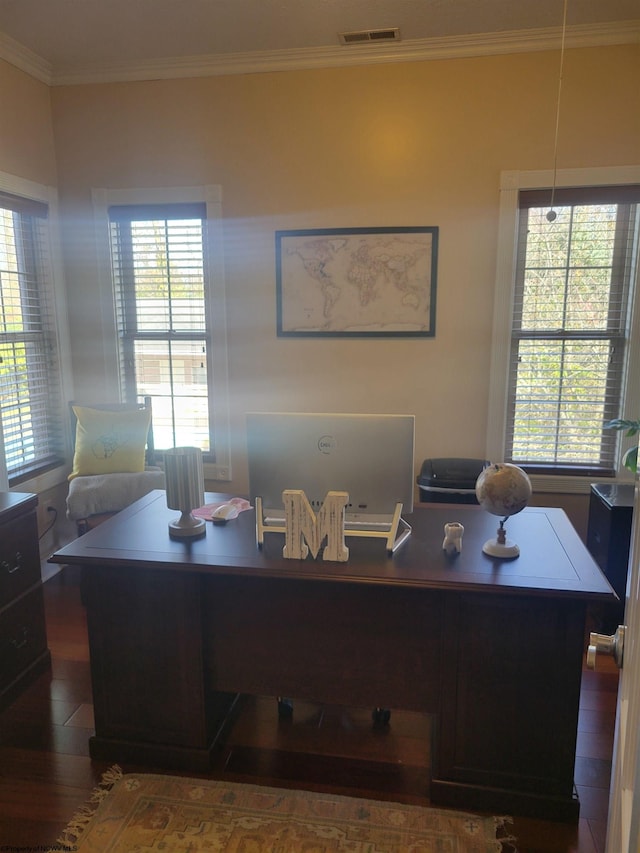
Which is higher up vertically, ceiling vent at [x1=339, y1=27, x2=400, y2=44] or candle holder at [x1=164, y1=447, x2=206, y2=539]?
ceiling vent at [x1=339, y1=27, x2=400, y2=44]

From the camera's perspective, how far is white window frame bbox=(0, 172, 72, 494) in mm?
3580

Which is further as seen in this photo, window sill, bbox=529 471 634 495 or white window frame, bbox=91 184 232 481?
white window frame, bbox=91 184 232 481

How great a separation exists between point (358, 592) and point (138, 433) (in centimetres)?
214

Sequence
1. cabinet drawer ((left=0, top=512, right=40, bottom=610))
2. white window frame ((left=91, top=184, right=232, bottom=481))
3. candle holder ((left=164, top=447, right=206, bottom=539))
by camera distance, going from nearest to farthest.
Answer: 1. candle holder ((left=164, top=447, right=206, bottom=539))
2. cabinet drawer ((left=0, top=512, right=40, bottom=610))
3. white window frame ((left=91, top=184, right=232, bottom=481))

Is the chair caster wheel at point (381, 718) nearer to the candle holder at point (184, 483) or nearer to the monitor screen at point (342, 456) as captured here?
the monitor screen at point (342, 456)

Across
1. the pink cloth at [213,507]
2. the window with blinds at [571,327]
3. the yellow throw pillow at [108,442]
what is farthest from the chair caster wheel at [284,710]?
the window with blinds at [571,327]

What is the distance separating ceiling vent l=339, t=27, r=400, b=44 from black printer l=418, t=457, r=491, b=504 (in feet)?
7.80

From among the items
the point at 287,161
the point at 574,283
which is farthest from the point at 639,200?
the point at 287,161

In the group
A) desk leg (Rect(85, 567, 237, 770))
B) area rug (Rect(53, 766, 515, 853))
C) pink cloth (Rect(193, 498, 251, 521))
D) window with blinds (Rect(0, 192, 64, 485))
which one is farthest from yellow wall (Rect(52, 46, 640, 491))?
area rug (Rect(53, 766, 515, 853))

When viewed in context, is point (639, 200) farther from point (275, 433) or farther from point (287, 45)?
point (275, 433)

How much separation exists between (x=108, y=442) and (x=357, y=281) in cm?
179

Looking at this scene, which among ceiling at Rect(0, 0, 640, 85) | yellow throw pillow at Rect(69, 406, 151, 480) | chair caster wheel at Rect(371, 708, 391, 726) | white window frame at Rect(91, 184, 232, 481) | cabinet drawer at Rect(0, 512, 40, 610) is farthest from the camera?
white window frame at Rect(91, 184, 232, 481)

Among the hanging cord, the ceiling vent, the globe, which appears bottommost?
the globe

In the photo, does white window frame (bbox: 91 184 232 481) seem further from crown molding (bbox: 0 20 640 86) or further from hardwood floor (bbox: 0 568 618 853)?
hardwood floor (bbox: 0 568 618 853)
